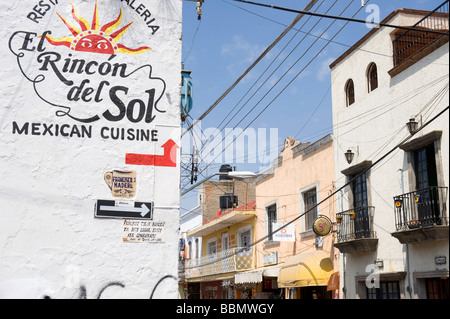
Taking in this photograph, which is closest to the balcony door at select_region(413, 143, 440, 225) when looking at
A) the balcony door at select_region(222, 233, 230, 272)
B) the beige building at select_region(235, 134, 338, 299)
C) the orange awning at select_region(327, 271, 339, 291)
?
the beige building at select_region(235, 134, 338, 299)

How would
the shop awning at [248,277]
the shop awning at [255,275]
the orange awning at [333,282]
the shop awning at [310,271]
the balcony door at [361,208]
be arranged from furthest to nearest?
the shop awning at [248,277] < the shop awning at [255,275] < the shop awning at [310,271] < the orange awning at [333,282] < the balcony door at [361,208]

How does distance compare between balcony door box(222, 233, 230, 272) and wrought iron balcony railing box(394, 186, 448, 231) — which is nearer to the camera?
wrought iron balcony railing box(394, 186, 448, 231)

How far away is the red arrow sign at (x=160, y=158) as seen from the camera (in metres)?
6.98

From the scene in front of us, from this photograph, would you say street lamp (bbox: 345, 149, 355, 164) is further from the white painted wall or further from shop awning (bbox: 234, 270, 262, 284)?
the white painted wall

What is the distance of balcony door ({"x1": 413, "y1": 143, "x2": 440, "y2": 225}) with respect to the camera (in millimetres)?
12875

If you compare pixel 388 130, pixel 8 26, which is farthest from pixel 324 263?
pixel 8 26

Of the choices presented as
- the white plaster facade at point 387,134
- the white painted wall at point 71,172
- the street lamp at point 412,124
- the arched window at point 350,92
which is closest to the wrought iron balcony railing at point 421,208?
the white plaster facade at point 387,134

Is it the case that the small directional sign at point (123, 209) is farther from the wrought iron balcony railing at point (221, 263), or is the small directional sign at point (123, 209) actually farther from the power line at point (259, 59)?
the wrought iron balcony railing at point (221, 263)

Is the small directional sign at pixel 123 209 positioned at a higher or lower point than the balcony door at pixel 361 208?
lower

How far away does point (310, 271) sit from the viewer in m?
17.6

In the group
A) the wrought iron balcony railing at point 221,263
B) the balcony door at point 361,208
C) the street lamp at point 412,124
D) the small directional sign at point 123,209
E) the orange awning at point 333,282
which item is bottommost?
the orange awning at point 333,282

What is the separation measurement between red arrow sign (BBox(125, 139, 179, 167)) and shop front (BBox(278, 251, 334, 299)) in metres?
11.5

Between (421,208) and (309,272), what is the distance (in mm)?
5355

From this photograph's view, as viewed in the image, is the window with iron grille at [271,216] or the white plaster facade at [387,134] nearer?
the white plaster facade at [387,134]
